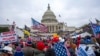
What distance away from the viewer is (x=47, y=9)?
503 ft

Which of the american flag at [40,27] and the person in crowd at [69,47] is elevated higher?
the american flag at [40,27]

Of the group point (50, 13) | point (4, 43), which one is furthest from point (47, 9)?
point (4, 43)

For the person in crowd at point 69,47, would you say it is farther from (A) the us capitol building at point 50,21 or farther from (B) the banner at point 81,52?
(A) the us capitol building at point 50,21

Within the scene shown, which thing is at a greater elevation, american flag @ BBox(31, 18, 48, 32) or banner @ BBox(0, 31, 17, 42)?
american flag @ BBox(31, 18, 48, 32)

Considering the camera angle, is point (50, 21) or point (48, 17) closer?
point (48, 17)

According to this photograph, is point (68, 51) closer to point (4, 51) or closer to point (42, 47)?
point (42, 47)

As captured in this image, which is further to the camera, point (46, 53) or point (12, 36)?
point (12, 36)

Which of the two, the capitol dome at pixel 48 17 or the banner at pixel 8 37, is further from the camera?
the capitol dome at pixel 48 17

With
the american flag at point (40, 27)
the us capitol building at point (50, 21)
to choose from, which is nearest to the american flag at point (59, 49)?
the american flag at point (40, 27)

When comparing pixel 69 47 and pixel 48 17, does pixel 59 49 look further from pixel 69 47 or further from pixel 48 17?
pixel 48 17

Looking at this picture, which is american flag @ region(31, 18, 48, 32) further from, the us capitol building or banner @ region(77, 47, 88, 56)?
the us capitol building

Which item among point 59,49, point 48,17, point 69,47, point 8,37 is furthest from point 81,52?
point 48,17

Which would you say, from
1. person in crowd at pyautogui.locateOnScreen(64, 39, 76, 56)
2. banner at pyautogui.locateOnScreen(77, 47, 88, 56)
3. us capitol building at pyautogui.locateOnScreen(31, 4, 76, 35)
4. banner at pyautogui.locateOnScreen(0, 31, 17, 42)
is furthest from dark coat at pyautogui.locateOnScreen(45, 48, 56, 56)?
us capitol building at pyautogui.locateOnScreen(31, 4, 76, 35)

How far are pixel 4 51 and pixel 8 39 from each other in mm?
4842
